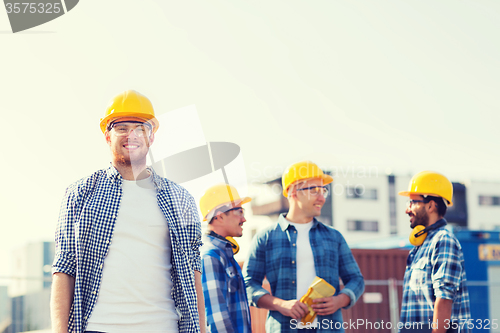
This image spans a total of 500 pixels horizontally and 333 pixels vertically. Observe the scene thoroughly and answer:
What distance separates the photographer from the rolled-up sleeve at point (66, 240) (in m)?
3.03

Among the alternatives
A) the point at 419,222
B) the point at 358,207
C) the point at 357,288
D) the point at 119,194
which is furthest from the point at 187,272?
the point at 358,207

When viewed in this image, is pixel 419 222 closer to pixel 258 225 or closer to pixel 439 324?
pixel 439 324

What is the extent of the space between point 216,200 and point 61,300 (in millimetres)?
2671

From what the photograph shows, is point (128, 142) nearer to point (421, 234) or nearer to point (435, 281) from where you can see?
point (435, 281)

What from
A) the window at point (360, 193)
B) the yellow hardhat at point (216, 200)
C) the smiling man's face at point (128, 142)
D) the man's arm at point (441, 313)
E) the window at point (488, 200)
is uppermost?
the window at point (360, 193)

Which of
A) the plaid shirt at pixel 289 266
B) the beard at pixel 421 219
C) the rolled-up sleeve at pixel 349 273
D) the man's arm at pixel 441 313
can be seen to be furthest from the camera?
the beard at pixel 421 219

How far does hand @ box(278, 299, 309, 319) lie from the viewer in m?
4.98

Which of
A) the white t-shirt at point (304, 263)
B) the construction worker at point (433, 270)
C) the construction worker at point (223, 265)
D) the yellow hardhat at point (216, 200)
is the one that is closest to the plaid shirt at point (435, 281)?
the construction worker at point (433, 270)

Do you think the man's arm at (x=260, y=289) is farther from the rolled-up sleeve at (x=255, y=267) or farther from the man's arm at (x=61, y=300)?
the man's arm at (x=61, y=300)

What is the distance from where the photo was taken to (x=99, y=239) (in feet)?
10.2

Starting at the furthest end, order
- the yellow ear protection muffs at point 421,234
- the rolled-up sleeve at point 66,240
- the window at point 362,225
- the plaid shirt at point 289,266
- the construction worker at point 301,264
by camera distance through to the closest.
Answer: the window at point 362,225, the yellow ear protection muffs at point 421,234, the plaid shirt at point 289,266, the construction worker at point 301,264, the rolled-up sleeve at point 66,240

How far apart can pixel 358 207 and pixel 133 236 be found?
57975 millimetres

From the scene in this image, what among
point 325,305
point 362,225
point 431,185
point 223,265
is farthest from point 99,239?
point 362,225

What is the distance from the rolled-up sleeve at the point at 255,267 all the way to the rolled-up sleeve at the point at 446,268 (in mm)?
1586
